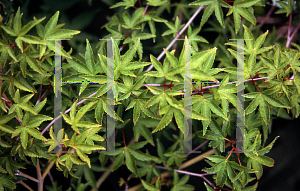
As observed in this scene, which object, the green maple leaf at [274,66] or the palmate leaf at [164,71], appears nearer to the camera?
the palmate leaf at [164,71]

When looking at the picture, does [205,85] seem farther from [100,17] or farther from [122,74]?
[100,17]

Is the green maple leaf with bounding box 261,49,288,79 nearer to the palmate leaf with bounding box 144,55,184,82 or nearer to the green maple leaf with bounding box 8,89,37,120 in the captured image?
the palmate leaf with bounding box 144,55,184,82

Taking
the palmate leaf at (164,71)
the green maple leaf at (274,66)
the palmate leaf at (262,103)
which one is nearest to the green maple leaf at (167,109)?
the palmate leaf at (164,71)

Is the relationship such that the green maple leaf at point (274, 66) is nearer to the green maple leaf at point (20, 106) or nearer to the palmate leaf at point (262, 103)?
the palmate leaf at point (262, 103)

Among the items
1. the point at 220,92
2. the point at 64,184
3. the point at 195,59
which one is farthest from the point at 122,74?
the point at 64,184

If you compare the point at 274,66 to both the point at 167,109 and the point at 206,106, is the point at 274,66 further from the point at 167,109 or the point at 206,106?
the point at 167,109

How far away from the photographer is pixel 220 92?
91 cm

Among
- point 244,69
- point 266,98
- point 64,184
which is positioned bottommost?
point 64,184

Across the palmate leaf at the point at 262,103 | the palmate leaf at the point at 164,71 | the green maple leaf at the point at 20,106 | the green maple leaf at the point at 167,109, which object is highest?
the palmate leaf at the point at 164,71

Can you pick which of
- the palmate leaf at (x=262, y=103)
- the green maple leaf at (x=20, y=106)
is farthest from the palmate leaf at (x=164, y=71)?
the green maple leaf at (x=20, y=106)

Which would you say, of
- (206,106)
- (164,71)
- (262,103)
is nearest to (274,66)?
(262,103)

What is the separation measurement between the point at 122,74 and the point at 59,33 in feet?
1.15

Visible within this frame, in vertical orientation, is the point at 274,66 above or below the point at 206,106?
above

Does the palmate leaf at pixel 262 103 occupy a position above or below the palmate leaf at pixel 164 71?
below
